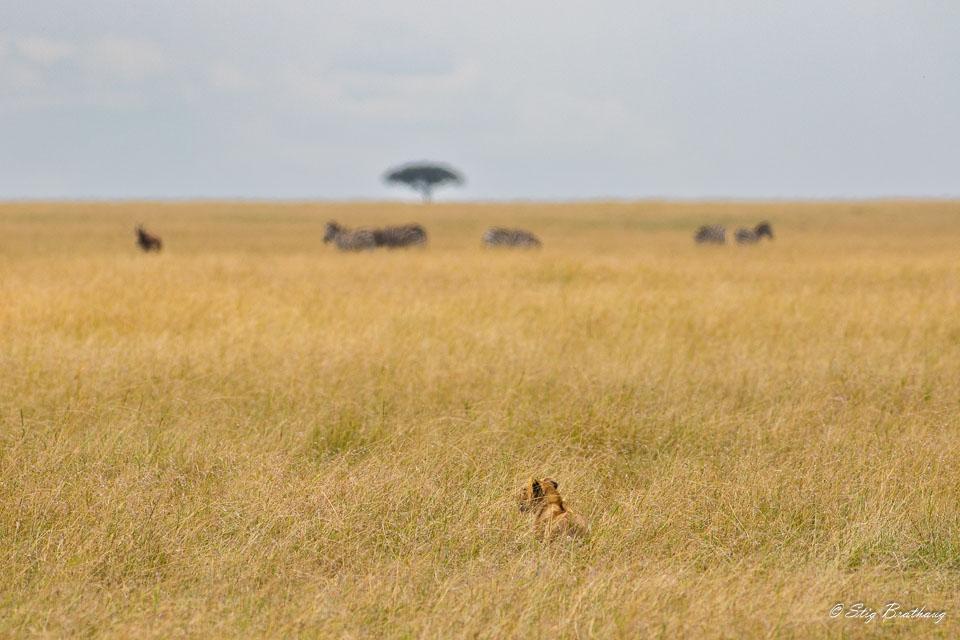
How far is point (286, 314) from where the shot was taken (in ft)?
31.3

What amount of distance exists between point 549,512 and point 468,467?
2.78 ft

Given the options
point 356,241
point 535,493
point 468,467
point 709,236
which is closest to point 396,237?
point 356,241

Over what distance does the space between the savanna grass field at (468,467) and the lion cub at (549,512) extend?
0.28 ft

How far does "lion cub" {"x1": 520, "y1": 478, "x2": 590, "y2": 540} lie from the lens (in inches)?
141

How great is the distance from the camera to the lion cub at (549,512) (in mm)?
3588

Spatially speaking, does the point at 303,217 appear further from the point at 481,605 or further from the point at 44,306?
the point at 481,605

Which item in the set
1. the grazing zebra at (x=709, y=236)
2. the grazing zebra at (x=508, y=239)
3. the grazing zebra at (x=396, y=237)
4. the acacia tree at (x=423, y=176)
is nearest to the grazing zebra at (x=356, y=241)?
the grazing zebra at (x=396, y=237)

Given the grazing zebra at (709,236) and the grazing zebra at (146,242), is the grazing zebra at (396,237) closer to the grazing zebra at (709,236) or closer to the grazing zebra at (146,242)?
the grazing zebra at (146,242)

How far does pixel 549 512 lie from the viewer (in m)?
3.68

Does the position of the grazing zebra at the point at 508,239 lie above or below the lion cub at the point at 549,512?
above

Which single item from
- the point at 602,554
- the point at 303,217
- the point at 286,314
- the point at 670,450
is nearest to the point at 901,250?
the point at 286,314

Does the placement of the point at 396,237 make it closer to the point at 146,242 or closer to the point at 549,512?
the point at 146,242

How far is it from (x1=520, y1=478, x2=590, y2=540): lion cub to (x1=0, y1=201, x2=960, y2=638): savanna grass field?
0.08 meters

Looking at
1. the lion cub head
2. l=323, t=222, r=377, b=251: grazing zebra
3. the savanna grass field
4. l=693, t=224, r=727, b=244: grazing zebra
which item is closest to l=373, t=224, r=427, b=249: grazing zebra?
l=323, t=222, r=377, b=251: grazing zebra
